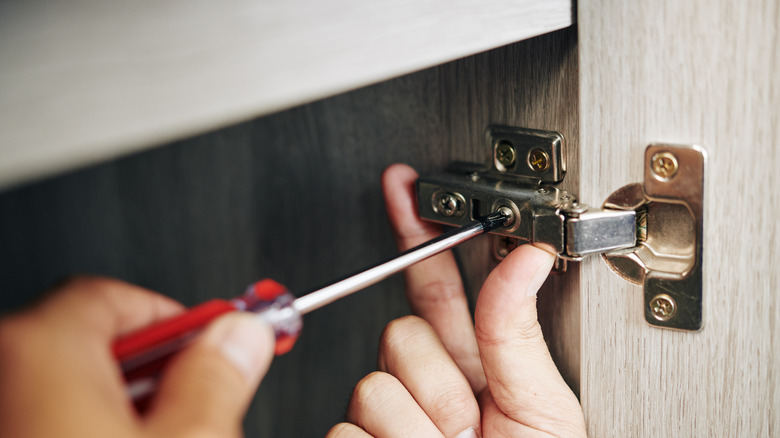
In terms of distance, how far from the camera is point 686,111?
0.28 m

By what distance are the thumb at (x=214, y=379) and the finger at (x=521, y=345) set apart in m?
0.15

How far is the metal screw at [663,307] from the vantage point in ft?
1.00

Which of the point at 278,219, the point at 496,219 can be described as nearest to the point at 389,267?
the point at 496,219

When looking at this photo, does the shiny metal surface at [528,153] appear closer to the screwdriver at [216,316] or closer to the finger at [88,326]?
the screwdriver at [216,316]

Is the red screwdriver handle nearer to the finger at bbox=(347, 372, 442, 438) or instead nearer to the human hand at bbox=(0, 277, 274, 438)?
the human hand at bbox=(0, 277, 274, 438)

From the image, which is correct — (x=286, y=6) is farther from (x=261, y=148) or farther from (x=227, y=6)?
(x=261, y=148)

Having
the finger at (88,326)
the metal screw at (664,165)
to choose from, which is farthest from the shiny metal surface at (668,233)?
the finger at (88,326)

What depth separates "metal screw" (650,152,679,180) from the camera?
0.29 m

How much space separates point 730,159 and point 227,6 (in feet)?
0.72

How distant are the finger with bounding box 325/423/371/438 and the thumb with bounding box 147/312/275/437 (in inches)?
7.6

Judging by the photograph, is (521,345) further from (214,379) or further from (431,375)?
(214,379)

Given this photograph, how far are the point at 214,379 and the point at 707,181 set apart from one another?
223 mm

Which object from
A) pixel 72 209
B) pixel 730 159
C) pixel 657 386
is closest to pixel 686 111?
pixel 730 159

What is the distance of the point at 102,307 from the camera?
206mm
